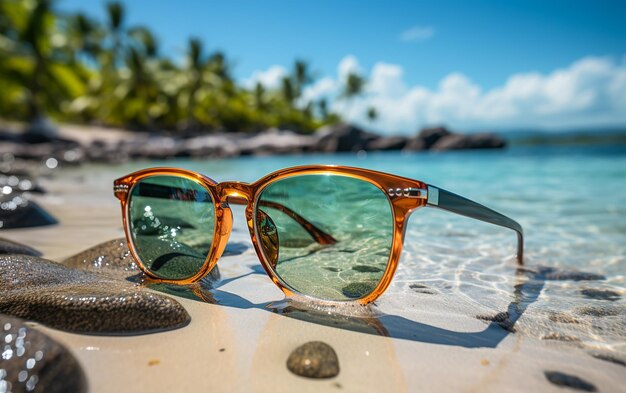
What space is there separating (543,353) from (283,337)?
3.07 feet

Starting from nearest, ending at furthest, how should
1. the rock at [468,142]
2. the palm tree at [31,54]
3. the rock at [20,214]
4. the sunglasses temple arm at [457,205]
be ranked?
the sunglasses temple arm at [457,205]
the rock at [20,214]
the palm tree at [31,54]
the rock at [468,142]

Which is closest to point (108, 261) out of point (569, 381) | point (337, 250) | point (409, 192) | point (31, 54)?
point (337, 250)

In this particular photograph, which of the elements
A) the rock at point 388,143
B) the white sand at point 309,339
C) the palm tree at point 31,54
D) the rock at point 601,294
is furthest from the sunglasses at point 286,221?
the rock at point 388,143

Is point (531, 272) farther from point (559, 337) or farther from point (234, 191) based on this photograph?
point (234, 191)

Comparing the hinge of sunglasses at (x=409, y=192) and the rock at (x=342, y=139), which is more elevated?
the rock at (x=342, y=139)

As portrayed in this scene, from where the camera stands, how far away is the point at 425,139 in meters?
40.6

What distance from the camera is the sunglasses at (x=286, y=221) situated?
1619mm

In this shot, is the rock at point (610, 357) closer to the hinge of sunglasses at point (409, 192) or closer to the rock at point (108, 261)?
the hinge of sunglasses at point (409, 192)

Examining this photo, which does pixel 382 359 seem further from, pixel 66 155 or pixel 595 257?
pixel 66 155

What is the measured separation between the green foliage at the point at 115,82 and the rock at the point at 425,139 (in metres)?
16.9

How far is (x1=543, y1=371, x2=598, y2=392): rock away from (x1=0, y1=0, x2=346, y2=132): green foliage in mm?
33055

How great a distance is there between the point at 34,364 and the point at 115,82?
134ft

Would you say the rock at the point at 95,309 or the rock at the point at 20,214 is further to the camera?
the rock at the point at 20,214

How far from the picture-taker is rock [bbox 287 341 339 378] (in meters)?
1.21
